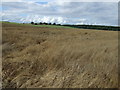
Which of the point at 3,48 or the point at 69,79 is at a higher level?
the point at 3,48

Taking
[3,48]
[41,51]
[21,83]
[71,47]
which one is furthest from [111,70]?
[3,48]

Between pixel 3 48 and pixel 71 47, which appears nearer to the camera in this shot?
pixel 71 47

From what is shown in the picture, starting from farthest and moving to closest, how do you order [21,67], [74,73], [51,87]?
[21,67]
[74,73]
[51,87]

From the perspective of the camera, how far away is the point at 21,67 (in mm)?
11094

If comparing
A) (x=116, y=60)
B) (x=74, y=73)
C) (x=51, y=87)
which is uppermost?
(x=116, y=60)

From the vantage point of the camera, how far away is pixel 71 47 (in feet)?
40.8

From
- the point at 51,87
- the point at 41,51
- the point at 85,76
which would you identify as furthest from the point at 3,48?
the point at 85,76

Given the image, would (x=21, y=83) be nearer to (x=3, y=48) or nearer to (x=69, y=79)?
(x=69, y=79)

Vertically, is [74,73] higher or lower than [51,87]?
higher

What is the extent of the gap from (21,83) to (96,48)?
544 cm

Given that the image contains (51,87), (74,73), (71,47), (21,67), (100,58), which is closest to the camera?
(51,87)

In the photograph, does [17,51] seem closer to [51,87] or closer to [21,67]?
[21,67]

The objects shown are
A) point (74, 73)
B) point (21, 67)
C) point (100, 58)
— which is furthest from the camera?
point (21, 67)

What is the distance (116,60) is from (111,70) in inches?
36.8
